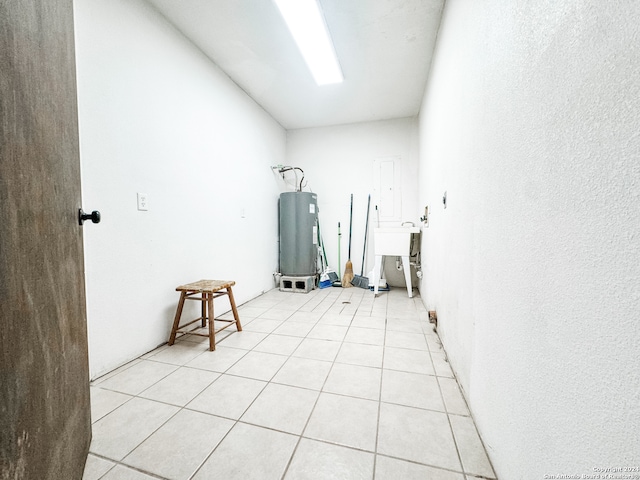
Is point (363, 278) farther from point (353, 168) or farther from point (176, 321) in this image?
point (176, 321)

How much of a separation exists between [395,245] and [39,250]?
3.20m

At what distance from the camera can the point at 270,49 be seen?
231 centimetres

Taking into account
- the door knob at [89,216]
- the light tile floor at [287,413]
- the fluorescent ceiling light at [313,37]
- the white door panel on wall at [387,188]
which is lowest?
the light tile floor at [287,413]

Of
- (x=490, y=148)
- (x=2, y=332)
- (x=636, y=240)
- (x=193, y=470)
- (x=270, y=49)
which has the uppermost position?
(x=270, y=49)

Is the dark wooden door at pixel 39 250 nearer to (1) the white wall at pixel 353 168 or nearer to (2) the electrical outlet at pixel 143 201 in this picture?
(2) the electrical outlet at pixel 143 201

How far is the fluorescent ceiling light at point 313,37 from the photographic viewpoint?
1857mm

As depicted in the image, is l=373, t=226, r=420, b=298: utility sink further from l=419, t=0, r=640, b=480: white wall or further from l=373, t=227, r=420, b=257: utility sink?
l=419, t=0, r=640, b=480: white wall

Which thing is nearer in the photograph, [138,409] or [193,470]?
[193,470]

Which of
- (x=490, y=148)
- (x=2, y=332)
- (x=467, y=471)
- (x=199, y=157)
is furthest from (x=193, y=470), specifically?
(x=199, y=157)

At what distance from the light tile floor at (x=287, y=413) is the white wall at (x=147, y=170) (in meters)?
0.43

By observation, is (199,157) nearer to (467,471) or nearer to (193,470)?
(193,470)

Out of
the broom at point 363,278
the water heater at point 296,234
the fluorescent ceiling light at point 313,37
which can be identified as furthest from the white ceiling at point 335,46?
the broom at point 363,278

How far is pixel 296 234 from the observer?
145 inches

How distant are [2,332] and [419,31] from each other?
290cm
